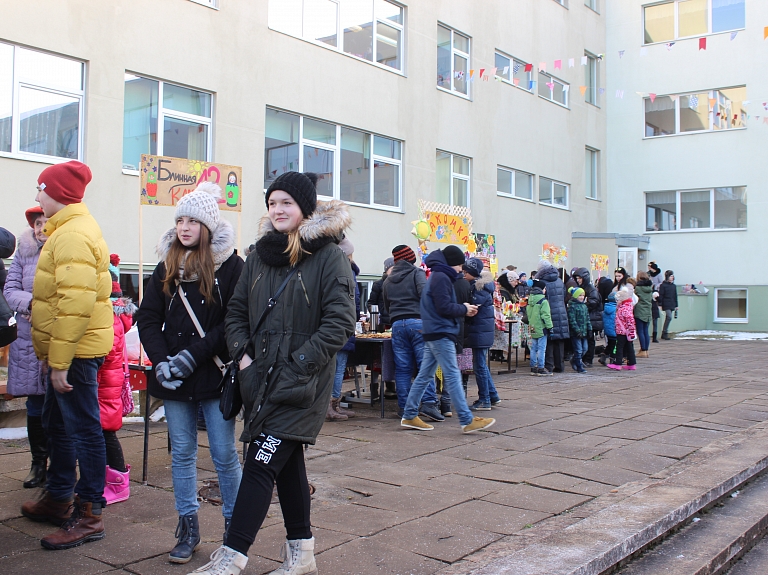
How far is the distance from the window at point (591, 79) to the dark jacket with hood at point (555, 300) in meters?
14.3

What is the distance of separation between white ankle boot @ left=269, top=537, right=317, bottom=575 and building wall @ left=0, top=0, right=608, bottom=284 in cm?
833

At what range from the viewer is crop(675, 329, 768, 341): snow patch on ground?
877 inches

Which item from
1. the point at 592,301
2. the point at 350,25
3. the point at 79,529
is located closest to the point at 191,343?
the point at 79,529

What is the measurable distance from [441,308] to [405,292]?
2.78ft

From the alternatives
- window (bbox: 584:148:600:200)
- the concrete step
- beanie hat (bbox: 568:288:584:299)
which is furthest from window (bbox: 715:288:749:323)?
the concrete step

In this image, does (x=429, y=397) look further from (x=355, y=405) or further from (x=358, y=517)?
(x=358, y=517)

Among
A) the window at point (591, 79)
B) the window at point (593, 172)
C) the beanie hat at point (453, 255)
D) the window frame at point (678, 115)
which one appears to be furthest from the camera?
the window at point (593, 172)

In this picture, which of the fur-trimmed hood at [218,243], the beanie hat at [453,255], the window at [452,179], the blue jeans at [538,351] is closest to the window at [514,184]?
the window at [452,179]

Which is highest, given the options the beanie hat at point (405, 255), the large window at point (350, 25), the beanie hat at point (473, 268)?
A: the large window at point (350, 25)

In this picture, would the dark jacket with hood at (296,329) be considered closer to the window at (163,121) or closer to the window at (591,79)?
the window at (163,121)

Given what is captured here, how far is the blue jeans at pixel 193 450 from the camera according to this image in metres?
3.71

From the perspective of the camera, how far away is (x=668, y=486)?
5.21 meters

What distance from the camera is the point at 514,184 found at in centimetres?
2105

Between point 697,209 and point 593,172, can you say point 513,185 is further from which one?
point 697,209
